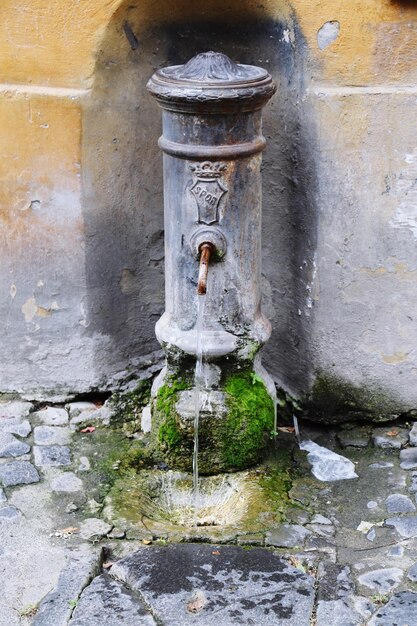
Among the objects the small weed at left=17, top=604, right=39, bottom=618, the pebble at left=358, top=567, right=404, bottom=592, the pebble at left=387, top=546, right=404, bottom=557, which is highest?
the pebble at left=358, top=567, right=404, bottom=592

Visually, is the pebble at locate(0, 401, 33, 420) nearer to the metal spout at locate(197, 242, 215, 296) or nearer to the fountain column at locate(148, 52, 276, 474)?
the fountain column at locate(148, 52, 276, 474)

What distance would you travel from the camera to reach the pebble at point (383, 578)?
14.4ft

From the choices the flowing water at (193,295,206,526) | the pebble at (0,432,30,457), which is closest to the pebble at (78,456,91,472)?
the pebble at (0,432,30,457)

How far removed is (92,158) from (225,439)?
4.99 feet

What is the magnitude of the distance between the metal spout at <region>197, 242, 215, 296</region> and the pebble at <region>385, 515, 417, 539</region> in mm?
1296

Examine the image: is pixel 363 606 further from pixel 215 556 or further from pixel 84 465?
pixel 84 465

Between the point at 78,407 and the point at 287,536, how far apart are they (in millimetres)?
1548

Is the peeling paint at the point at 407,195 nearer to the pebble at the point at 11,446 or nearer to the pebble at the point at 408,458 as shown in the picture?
the pebble at the point at 408,458

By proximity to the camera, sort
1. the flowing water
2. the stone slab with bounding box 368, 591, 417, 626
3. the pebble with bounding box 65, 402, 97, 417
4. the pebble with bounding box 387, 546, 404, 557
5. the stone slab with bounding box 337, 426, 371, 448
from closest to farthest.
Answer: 1. the stone slab with bounding box 368, 591, 417, 626
2. the pebble with bounding box 387, 546, 404, 557
3. the flowing water
4. the stone slab with bounding box 337, 426, 371, 448
5. the pebble with bounding box 65, 402, 97, 417

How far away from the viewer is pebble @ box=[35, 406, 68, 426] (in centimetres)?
566

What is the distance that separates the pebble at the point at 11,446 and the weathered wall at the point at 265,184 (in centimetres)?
38

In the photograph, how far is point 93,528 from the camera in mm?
4789

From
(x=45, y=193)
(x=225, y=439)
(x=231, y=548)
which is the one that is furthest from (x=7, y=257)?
(x=231, y=548)

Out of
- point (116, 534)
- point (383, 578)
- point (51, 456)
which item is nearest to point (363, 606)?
point (383, 578)
